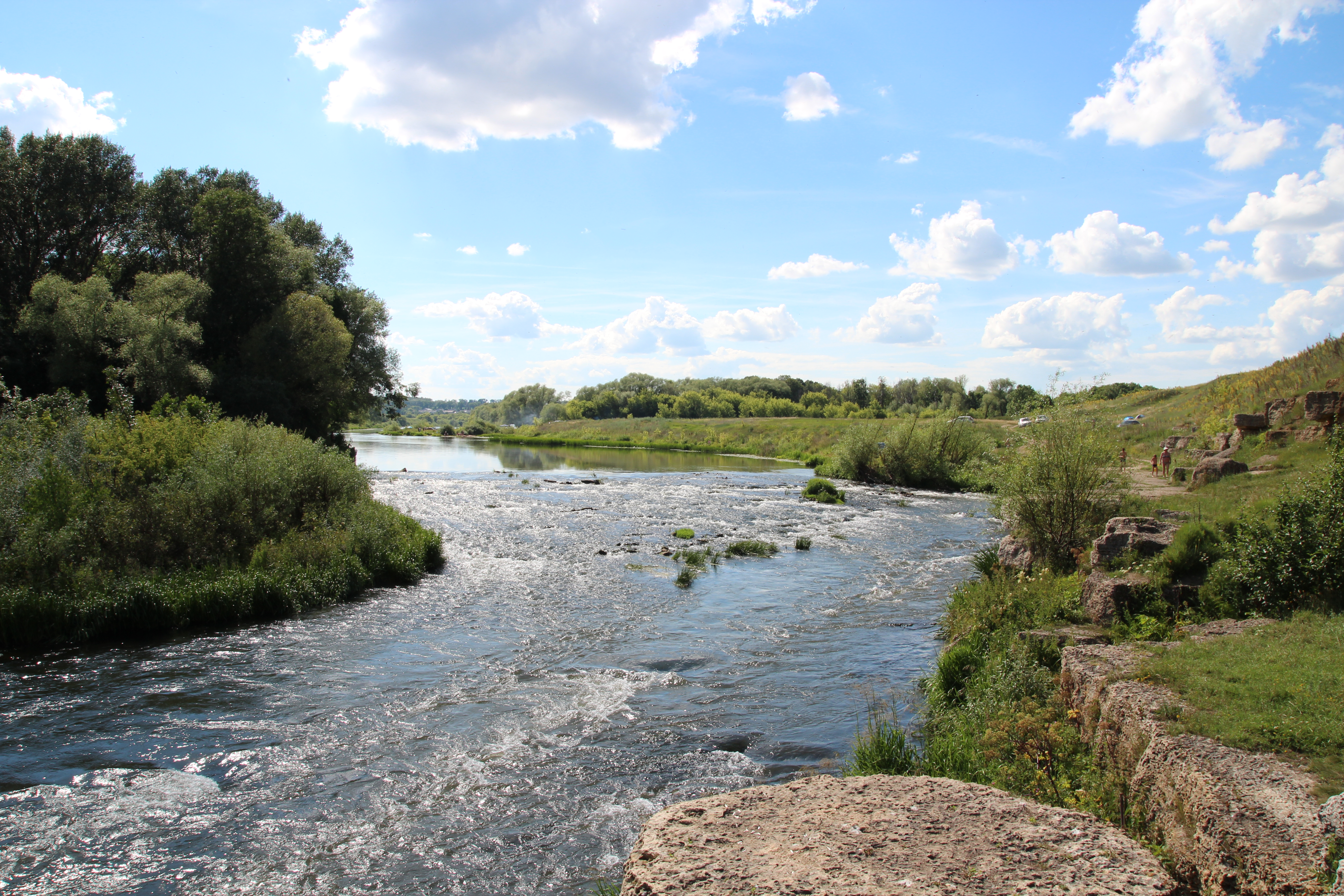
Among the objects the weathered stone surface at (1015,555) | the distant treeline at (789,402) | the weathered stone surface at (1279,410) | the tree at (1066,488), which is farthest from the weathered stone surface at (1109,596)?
the distant treeline at (789,402)

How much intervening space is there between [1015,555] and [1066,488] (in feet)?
7.23

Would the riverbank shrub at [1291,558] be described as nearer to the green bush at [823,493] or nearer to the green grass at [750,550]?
the green grass at [750,550]

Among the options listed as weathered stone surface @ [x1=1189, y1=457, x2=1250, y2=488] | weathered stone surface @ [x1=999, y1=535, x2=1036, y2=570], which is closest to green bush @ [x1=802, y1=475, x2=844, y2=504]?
weathered stone surface @ [x1=1189, y1=457, x2=1250, y2=488]

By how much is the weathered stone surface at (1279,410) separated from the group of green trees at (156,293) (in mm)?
40327

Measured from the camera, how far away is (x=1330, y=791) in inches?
205

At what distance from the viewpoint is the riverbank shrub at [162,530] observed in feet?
47.5

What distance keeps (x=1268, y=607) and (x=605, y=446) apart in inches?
3852

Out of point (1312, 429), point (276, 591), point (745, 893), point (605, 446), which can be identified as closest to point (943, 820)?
point (745, 893)

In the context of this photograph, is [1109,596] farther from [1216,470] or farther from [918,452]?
[918,452]

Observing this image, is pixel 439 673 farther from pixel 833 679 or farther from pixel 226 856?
pixel 833 679

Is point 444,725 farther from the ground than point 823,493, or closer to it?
closer to it

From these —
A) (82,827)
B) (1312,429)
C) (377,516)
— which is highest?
(1312,429)

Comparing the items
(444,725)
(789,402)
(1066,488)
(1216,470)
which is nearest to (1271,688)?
(1066,488)

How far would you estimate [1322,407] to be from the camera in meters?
19.5
